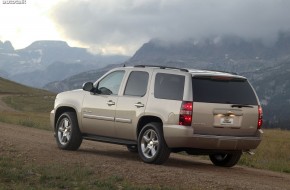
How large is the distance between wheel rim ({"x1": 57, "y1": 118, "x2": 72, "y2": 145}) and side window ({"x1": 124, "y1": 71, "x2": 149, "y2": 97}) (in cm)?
201

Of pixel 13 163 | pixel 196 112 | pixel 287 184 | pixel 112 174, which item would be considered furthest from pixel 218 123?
pixel 13 163

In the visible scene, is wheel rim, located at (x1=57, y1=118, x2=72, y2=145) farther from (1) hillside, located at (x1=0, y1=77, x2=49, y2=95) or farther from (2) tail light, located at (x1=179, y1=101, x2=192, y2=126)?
(1) hillside, located at (x1=0, y1=77, x2=49, y2=95)

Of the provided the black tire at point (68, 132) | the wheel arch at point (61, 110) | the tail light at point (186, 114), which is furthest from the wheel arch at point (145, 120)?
the wheel arch at point (61, 110)

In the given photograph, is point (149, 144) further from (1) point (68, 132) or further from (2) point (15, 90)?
(2) point (15, 90)

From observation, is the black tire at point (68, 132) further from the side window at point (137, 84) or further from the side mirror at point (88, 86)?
the side window at point (137, 84)

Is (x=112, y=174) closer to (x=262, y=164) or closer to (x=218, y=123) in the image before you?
(x=218, y=123)

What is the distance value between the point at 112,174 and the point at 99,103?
3.31 metres

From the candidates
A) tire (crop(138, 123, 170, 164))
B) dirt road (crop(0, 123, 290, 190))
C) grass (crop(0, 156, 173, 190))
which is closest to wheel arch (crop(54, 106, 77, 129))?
dirt road (crop(0, 123, 290, 190))

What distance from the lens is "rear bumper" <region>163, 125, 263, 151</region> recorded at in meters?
10.1

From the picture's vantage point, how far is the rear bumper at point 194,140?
33.1 ft

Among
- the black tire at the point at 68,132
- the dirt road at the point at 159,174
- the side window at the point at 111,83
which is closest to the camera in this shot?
the dirt road at the point at 159,174

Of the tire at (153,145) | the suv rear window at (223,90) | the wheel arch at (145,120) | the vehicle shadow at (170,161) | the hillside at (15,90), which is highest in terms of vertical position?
the hillside at (15,90)

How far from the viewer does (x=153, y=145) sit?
1074 cm

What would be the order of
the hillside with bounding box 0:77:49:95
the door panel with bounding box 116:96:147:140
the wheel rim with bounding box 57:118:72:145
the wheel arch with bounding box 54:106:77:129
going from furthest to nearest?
the hillside with bounding box 0:77:49:95, the wheel arch with bounding box 54:106:77:129, the wheel rim with bounding box 57:118:72:145, the door panel with bounding box 116:96:147:140
